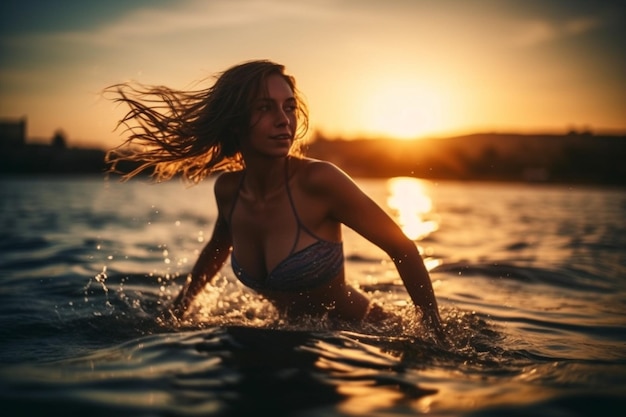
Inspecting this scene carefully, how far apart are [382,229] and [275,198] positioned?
0.77 metres

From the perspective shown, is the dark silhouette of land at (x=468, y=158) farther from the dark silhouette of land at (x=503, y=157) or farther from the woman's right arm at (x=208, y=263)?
the woman's right arm at (x=208, y=263)

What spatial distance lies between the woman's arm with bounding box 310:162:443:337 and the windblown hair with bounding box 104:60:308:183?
682 millimetres

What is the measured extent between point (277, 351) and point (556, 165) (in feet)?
199

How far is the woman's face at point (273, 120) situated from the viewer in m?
3.68

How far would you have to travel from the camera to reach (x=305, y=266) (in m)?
3.81

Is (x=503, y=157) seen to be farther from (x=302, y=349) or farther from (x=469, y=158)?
(x=302, y=349)

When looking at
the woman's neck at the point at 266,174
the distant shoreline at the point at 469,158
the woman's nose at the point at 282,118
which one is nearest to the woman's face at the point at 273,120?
the woman's nose at the point at 282,118

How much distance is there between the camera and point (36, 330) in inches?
155

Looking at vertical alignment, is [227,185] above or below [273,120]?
below

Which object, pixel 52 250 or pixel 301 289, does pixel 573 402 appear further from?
pixel 52 250

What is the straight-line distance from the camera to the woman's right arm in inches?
177

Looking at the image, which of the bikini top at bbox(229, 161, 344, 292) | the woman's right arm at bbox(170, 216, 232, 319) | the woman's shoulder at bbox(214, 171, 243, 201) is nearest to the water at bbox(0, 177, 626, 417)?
the woman's right arm at bbox(170, 216, 232, 319)

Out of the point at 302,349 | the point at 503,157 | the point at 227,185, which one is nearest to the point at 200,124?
the point at 227,185

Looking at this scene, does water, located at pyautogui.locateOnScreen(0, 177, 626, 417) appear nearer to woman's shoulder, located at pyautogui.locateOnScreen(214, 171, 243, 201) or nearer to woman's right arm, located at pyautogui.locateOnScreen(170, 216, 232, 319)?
woman's right arm, located at pyautogui.locateOnScreen(170, 216, 232, 319)
